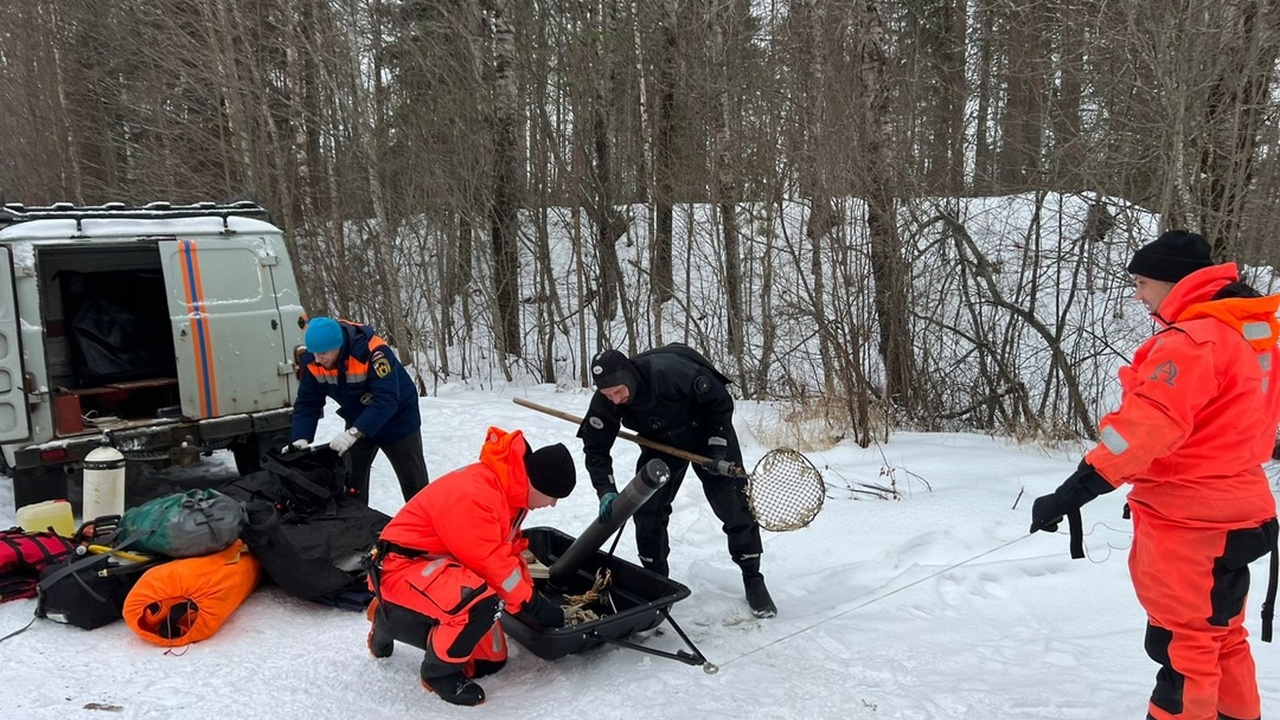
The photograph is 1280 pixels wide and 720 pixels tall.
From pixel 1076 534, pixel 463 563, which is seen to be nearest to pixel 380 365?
pixel 463 563

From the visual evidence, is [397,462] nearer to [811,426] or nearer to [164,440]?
[164,440]

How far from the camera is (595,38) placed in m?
11.2

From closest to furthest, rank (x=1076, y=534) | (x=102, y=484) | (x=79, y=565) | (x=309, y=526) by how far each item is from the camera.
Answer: (x=1076, y=534) < (x=79, y=565) < (x=309, y=526) < (x=102, y=484)

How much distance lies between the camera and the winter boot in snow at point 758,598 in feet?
13.5

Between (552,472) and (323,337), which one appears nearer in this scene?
(552,472)

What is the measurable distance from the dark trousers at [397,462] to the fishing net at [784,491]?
7.63 feet

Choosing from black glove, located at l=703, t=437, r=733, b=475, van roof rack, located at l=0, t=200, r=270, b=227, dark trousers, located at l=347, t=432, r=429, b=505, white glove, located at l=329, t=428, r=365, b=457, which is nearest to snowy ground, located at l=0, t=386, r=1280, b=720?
black glove, located at l=703, t=437, r=733, b=475

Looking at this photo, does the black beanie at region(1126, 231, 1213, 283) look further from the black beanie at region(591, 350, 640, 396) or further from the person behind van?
the person behind van

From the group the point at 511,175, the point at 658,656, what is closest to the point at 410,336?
the point at 511,175

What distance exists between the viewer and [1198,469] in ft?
8.55

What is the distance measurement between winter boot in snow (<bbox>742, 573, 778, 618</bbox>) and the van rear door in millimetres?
3997

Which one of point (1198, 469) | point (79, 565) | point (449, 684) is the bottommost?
point (449, 684)

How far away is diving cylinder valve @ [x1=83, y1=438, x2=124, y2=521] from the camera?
5.05m

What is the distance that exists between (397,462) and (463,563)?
2264 mm
